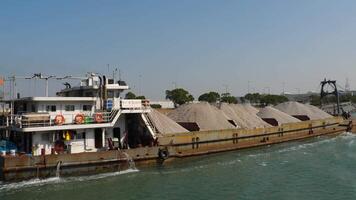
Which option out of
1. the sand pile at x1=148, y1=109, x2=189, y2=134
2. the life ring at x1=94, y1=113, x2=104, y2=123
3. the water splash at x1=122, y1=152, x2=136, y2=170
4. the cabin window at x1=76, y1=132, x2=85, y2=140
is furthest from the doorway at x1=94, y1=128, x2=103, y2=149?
the sand pile at x1=148, y1=109, x2=189, y2=134

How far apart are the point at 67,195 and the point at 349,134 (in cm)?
4423

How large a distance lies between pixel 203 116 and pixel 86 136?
1442 cm

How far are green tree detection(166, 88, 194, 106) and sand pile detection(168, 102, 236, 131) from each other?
191ft

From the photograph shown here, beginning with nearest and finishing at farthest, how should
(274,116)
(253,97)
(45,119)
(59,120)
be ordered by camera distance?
(45,119), (59,120), (274,116), (253,97)

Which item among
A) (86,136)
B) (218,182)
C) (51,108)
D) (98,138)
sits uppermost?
(51,108)

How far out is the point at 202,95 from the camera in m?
119

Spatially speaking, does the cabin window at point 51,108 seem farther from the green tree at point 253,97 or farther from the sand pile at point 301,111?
the green tree at point 253,97

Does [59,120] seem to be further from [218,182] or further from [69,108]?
[218,182]

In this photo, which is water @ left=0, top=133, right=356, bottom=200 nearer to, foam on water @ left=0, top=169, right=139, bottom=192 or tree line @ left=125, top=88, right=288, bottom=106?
foam on water @ left=0, top=169, right=139, bottom=192

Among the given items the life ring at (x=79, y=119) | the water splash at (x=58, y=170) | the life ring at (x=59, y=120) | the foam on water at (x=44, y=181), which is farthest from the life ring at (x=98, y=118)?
the water splash at (x=58, y=170)

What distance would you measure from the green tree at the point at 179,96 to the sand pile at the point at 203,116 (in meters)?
58.3

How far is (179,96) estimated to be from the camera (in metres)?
101

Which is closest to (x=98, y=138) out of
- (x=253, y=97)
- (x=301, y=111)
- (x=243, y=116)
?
(x=243, y=116)

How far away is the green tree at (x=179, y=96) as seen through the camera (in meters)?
100
